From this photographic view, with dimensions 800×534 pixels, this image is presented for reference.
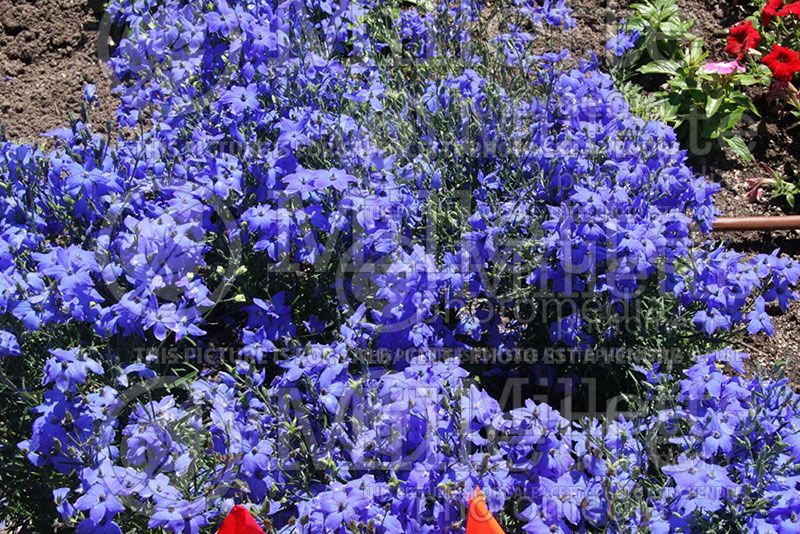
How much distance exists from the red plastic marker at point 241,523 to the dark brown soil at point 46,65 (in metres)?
3.01

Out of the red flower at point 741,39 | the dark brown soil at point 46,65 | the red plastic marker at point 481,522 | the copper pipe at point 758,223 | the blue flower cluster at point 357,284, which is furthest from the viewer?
the dark brown soil at point 46,65

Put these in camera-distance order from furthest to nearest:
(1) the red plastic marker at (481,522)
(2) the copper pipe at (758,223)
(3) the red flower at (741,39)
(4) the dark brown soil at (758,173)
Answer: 1. (3) the red flower at (741,39)
2. (2) the copper pipe at (758,223)
3. (4) the dark brown soil at (758,173)
4. (1) the red plastic marker at (481,522)

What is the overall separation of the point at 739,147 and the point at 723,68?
39 cm

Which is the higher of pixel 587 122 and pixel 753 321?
pixel 587 122

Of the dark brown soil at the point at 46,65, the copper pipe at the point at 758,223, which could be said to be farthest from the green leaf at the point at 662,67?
the dark brown soil at the point at 46,65

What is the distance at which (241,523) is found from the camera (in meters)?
2.24

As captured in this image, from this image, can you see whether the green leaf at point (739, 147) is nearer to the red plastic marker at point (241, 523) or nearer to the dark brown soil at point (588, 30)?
the dark brown soil at point (588, 30)

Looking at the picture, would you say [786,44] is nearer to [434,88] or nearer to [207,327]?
[434,88]

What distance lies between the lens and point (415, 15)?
13.5ft

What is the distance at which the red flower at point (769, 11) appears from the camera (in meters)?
4.62

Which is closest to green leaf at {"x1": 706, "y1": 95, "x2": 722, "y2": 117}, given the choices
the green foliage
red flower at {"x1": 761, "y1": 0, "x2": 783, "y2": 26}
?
the green foliage

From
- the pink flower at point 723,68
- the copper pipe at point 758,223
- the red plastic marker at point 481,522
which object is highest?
the pink flower at point 723,68

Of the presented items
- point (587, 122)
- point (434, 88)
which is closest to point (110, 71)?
point (434, 88)

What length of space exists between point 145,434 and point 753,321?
6.38 feet
